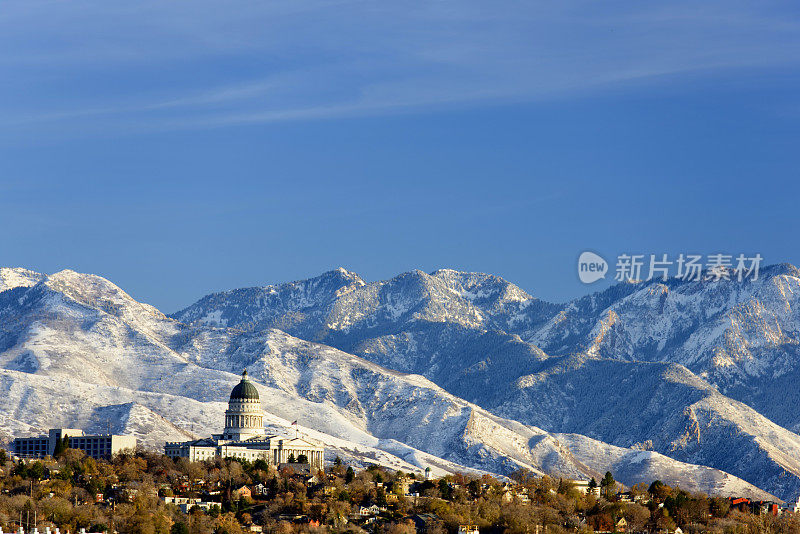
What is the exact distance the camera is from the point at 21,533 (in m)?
199

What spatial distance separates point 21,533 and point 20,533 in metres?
0.55

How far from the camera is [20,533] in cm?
19988
